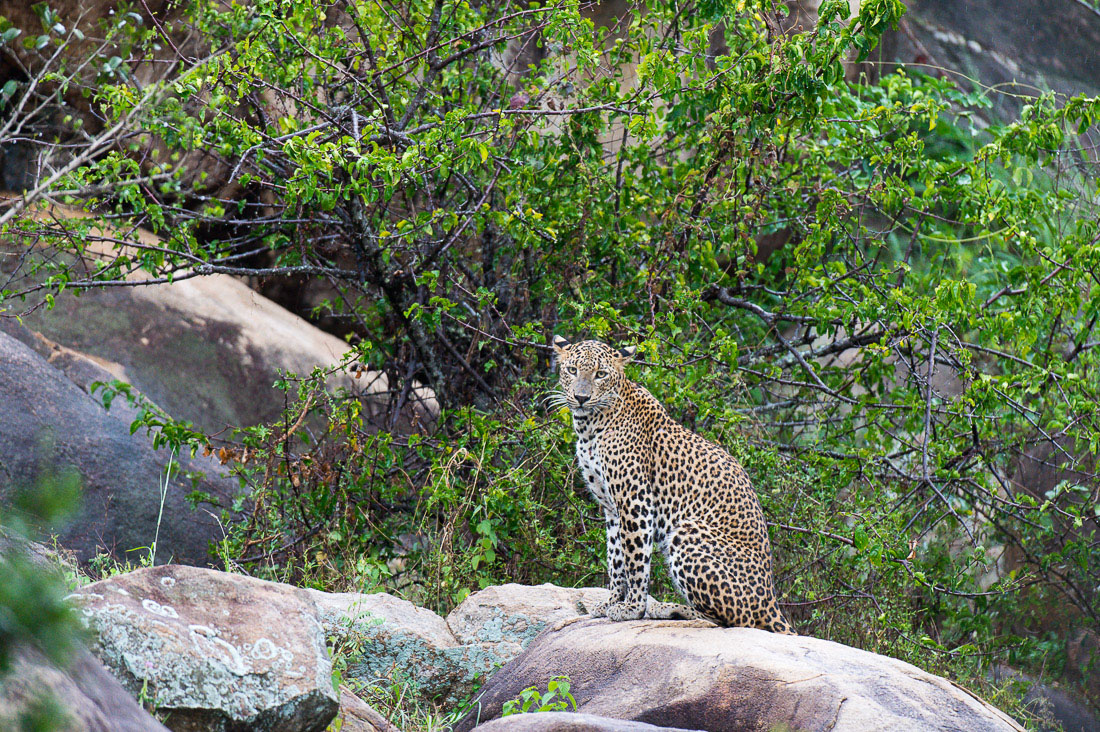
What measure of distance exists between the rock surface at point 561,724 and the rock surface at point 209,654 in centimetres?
92

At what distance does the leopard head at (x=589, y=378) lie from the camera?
6887 mm

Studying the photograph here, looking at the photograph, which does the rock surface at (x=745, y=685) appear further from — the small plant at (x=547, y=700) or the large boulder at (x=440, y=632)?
the large boulder at (x=440, y=632)

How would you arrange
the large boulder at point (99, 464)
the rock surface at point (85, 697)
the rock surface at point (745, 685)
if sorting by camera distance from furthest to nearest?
the large boulder at point (99, 464), the rock surface at point (745, 685), the rock surface at point (85, 697)

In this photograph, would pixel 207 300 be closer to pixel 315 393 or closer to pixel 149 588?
pixel 315 393

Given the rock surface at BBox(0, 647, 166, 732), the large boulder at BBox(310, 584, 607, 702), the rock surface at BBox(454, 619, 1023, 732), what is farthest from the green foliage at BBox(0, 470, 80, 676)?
the large boulder at BBox(310, 584, 607, 702)

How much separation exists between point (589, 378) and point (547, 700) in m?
2.44

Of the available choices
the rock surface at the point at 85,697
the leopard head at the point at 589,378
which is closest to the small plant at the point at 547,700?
the leopard head at the point at 589,378

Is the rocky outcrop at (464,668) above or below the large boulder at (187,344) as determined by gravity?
above

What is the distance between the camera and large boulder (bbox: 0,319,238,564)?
8.77 m

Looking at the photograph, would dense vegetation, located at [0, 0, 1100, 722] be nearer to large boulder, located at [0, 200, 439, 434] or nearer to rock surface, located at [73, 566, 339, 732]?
large boulder, located at [0, 200, 439, 434]

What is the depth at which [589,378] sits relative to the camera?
6902 millimetres

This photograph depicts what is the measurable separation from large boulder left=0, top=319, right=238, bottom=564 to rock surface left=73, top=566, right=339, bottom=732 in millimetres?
4030

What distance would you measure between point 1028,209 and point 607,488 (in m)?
4.72

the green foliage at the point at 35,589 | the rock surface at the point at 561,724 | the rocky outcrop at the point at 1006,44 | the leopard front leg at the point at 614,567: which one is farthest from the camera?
the rocky outcrop at the point at 1006,44
